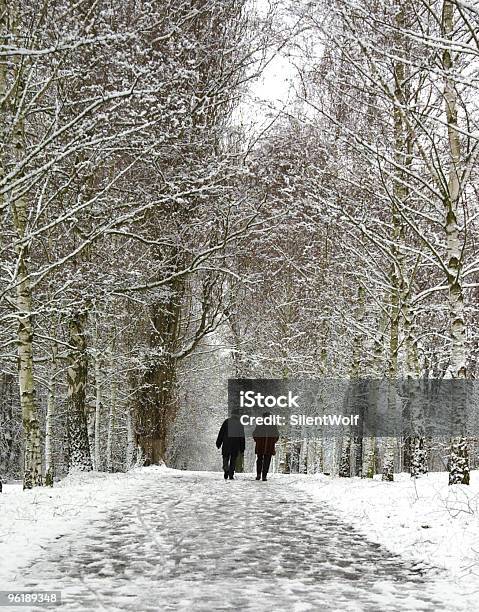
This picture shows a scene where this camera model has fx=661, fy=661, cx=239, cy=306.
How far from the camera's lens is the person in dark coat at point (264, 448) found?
717 inches

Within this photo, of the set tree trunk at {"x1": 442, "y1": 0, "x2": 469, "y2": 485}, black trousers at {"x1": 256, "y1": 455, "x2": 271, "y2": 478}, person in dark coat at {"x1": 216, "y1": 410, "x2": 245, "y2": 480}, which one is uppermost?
tree trunk at {"x1": 442, "y1": 0, "x2": 469, "y2": 485}

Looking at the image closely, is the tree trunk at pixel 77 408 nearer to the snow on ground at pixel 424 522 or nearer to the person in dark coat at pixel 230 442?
the person in dark coat at pixel 230 442

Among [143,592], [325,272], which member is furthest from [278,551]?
[325,272]

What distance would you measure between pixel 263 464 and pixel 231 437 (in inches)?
45.4

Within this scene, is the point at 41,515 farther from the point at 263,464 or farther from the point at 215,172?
the point at 263,464

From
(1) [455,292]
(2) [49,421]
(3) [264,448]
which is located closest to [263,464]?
(3) [264,448]

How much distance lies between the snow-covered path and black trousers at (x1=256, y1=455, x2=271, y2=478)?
27.8 feet

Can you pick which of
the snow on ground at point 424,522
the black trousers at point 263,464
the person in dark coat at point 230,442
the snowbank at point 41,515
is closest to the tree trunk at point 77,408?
the snowbank at point 41,515

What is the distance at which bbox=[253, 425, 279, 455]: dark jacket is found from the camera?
1825cm

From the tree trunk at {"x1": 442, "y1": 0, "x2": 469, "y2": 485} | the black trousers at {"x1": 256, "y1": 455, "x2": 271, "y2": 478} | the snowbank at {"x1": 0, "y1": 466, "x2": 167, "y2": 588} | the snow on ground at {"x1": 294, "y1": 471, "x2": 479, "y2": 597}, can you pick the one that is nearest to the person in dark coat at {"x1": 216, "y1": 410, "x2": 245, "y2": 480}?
the black trousers at {"x1": 256, "y1": 455, "x2": 271, "y2": 478}

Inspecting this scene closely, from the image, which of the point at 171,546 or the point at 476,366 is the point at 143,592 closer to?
the point at 171,546

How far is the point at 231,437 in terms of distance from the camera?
60.3ft

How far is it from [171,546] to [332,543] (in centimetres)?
184

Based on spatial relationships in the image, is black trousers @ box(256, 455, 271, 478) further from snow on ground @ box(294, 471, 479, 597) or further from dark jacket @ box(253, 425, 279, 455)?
snow on ground @ box(294, 471, 479, 597)
